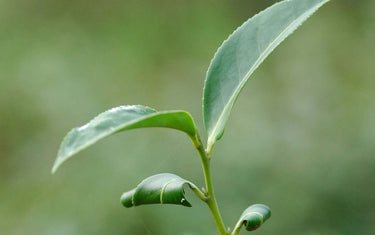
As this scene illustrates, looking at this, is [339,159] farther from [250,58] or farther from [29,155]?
[250,58]

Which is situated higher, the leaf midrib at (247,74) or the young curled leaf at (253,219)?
the leaf midrib at (247,74)

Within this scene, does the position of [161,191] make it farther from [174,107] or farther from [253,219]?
[174,107]

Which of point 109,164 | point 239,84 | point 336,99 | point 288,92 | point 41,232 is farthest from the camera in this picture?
point 288,92

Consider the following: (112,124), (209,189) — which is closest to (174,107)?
(209,189)

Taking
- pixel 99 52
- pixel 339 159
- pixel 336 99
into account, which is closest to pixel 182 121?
pixel 339 159

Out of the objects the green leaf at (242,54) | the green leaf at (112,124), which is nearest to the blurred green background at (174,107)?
the green leaf at (242,54)

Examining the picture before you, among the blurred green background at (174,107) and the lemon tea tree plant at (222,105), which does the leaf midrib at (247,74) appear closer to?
the lemon tea tree plant at (222,105)
